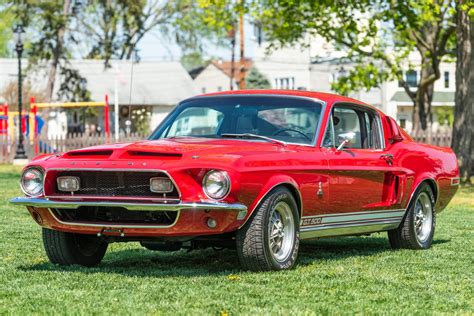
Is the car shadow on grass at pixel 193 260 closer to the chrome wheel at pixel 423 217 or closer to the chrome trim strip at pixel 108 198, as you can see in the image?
the chrome wheel at pixel 423 217

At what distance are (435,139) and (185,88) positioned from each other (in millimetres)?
39392

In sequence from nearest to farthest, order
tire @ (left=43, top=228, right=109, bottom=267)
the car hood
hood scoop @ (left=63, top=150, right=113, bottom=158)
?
the car hood < hood scoop @ (left=63, top=150, right=113, bottom=158) < tire @ (left=43, top=228, right=109, bottom=267)

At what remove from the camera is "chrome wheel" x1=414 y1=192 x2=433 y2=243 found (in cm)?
1116

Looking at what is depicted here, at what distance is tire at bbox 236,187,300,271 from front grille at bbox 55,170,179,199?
66cm

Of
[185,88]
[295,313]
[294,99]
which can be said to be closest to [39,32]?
[185,88]

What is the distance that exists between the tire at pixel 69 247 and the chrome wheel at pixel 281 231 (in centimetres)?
151

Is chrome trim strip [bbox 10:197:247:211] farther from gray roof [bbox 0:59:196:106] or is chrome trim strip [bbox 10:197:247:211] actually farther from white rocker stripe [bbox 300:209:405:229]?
gray roof [bbox 0:59:196:106]

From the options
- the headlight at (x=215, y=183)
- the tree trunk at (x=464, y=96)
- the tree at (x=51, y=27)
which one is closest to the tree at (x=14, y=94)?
the tree at (x=51, y=27)

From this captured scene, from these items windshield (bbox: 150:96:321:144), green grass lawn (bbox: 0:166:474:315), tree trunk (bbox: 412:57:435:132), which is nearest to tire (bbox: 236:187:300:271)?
green grass lawn (bbox: 0:166:474:315)

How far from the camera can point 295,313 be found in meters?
6.49

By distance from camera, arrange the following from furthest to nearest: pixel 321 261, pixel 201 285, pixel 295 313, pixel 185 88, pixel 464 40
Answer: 1. pixel 185 88
2. pixel 464 40
3. pixel 321 261
4. pixel 201 285
5. pixel 295 313

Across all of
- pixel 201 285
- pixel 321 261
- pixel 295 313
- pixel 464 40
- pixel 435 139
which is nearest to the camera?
pixel 295 313

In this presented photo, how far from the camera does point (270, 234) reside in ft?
27.8

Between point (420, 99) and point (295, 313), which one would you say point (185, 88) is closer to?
point (420, 99)
